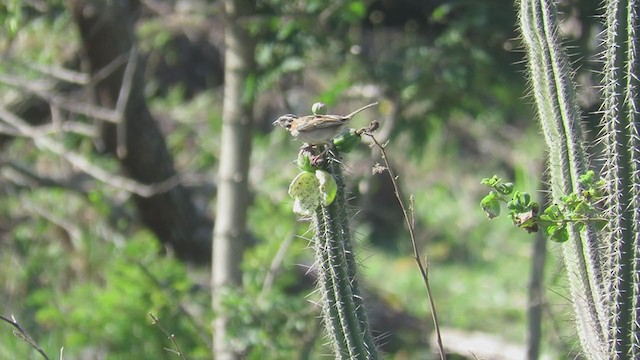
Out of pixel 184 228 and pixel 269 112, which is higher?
pixel 269 112

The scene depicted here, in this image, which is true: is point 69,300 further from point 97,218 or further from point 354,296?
point 354,296

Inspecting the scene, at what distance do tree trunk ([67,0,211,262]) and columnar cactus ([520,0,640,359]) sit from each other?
318 cm

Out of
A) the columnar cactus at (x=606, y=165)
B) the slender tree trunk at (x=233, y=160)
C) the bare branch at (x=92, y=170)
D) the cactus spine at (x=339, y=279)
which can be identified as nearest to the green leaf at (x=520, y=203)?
the columnar cactus at (x=606, y=165)

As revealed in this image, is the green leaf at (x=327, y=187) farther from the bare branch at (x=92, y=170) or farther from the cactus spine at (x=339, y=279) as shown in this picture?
the bare branch at (x=92, y=170)

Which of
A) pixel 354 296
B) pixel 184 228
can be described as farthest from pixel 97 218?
pixel 354 296

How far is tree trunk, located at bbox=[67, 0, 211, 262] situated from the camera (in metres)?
5.30

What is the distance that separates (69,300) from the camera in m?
5.38

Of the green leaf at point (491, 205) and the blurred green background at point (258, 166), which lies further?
the blurred green background at point (258, 166)

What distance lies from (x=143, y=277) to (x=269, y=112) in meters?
4.28

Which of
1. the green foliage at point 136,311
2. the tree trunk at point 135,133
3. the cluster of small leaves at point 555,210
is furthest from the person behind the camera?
the tree trunk at point 135,133

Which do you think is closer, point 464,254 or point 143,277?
point 143,277

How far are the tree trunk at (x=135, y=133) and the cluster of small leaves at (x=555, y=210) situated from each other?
10.7 feet

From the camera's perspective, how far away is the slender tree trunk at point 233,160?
4656 mm

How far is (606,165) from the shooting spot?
7.43 feet
